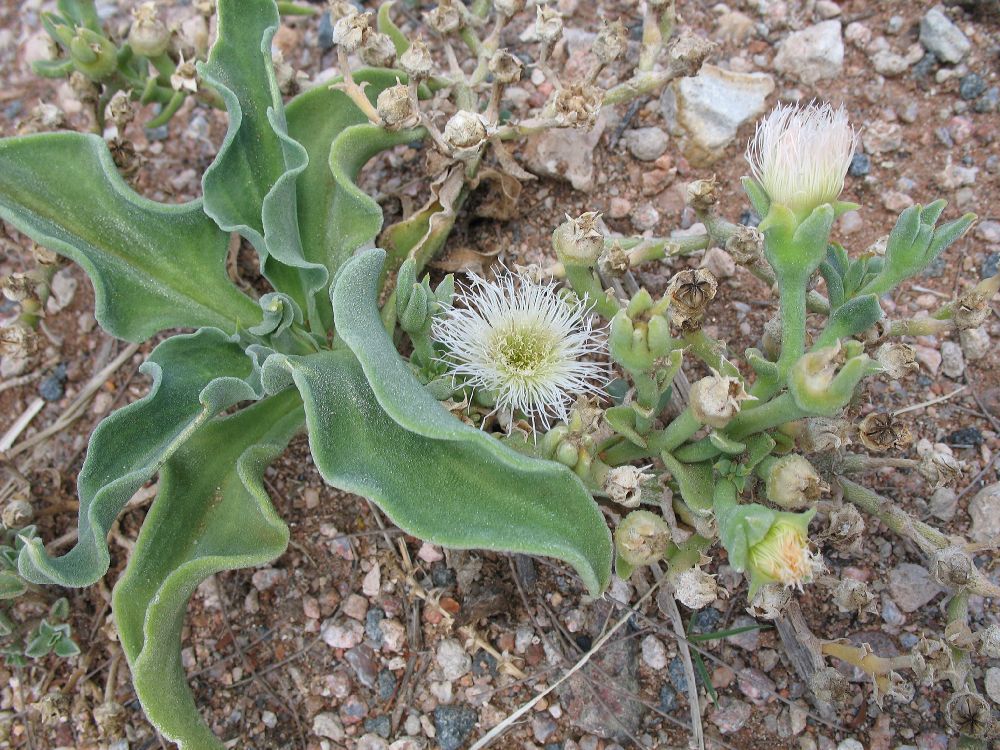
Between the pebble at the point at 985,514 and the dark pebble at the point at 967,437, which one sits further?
the dark pebble at the point at 967,437

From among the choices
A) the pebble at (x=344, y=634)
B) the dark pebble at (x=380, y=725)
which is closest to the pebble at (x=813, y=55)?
the pebble at (x=344, y=634)

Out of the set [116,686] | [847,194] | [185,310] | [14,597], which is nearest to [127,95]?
[185,310]

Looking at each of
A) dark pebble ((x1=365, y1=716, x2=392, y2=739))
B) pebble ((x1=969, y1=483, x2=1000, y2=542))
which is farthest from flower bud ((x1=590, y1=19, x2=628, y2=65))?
dark pebble ((x1=365, y1=716, x2=392, y2=739))

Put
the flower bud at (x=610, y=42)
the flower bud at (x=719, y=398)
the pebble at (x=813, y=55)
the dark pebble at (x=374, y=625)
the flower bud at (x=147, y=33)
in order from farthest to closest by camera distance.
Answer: the pebble at (x=813, y=55) → the flower bud at (x=147, y=33) → the dark pebble at (x=374, y=625) → the flower bud at (x=610, y=42) → the flower bud at (x=719, y=398)

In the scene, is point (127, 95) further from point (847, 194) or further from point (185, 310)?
point (847, 194)

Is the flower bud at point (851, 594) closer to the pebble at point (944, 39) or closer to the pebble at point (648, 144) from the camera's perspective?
the pebble at point (648, 144)

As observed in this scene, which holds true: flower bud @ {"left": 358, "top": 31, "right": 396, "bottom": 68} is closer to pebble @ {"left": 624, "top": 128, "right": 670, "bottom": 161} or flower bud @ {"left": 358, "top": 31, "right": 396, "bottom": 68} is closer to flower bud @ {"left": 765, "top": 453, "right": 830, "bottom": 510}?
pebble @ {"left": 624, "top": 128, "right": 670, "bottom": 161}
